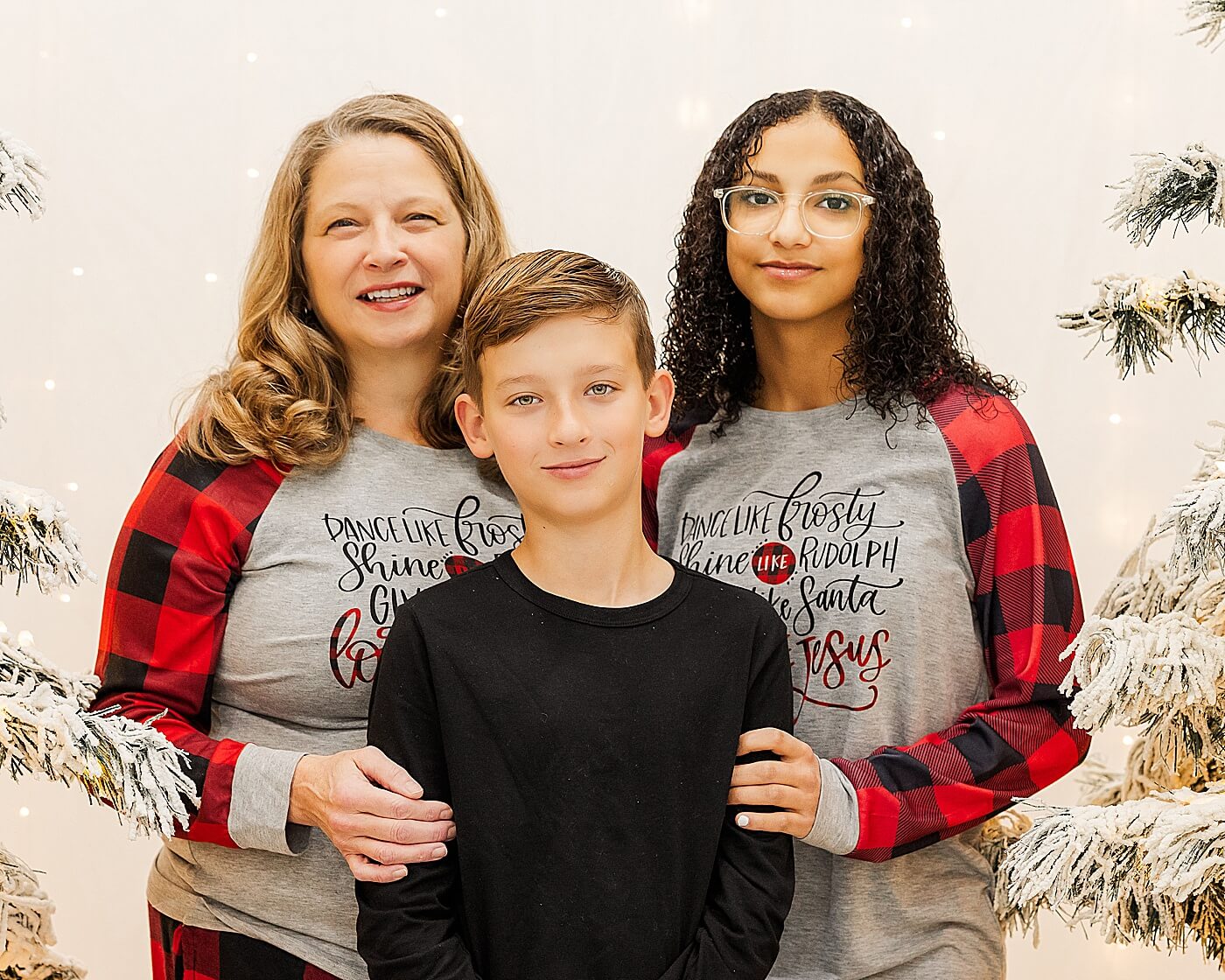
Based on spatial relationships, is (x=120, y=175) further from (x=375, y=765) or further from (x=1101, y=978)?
(x=1101, y=978)

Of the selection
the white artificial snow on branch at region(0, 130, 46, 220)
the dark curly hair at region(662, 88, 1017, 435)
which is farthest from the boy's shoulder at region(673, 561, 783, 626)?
the white artificial snow on branch at region(0, 130, 46, 220)

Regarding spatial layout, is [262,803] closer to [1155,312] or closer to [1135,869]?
[1135,869]

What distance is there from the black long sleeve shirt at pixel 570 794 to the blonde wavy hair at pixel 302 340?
0.34 metres

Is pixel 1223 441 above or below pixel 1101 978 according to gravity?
above

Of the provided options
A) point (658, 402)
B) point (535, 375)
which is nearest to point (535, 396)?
point (535, 375)

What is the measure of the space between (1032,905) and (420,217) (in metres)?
1.01

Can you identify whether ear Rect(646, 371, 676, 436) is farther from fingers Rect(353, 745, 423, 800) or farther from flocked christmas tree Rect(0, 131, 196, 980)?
flocked christmas tree Rect(0, 131, 196, 980)

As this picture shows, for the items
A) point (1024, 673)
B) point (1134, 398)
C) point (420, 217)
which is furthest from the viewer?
point (1134, 398)

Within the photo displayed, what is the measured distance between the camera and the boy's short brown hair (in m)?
1.35

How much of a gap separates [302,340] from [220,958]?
71 cm

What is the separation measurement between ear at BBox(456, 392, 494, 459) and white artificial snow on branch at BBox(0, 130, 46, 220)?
0.46 m

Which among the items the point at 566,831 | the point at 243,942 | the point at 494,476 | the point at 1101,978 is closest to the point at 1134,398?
the point at 1101,978

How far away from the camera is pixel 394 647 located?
133 centimetres

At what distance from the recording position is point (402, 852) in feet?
4.24
